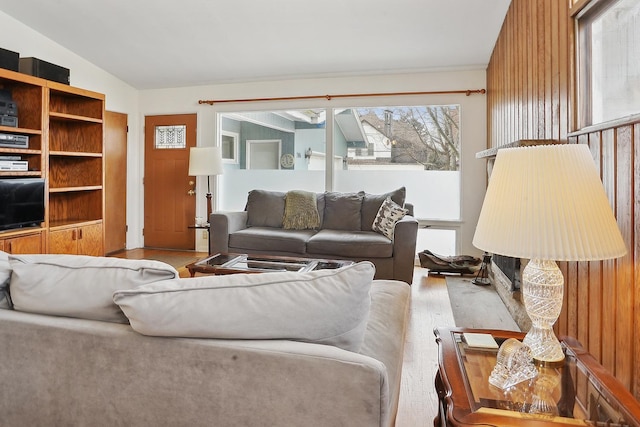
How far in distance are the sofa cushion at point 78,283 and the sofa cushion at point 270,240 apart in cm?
289

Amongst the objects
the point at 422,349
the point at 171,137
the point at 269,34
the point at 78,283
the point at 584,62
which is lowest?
the point at 422,349

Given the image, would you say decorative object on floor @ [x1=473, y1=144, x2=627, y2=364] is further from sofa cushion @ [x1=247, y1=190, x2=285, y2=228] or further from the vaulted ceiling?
sofa cushion @ [x1=247, y1=190, x2=285, y2=228]

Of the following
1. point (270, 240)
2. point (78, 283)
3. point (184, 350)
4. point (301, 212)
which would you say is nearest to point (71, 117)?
point (270, 240)

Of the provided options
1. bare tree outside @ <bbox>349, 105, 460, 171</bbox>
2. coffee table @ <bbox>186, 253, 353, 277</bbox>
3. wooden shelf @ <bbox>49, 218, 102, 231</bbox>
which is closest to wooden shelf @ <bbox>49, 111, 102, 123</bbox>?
wooden shelf @ <bbox>49, 218, 102, 231</bbox>

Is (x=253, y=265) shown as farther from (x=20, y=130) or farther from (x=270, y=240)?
(x=20, y=130)

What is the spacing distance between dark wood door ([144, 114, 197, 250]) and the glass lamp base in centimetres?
503

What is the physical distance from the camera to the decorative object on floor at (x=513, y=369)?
1.05 m

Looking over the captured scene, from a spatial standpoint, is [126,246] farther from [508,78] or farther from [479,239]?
[479,239]

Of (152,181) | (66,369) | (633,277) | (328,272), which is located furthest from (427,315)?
(152,181)

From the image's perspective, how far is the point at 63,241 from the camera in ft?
13.1

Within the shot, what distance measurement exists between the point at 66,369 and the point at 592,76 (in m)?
2.23

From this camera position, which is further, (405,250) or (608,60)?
(405,250)

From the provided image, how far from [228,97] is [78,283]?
15.5 ft

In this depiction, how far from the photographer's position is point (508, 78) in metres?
3.47
